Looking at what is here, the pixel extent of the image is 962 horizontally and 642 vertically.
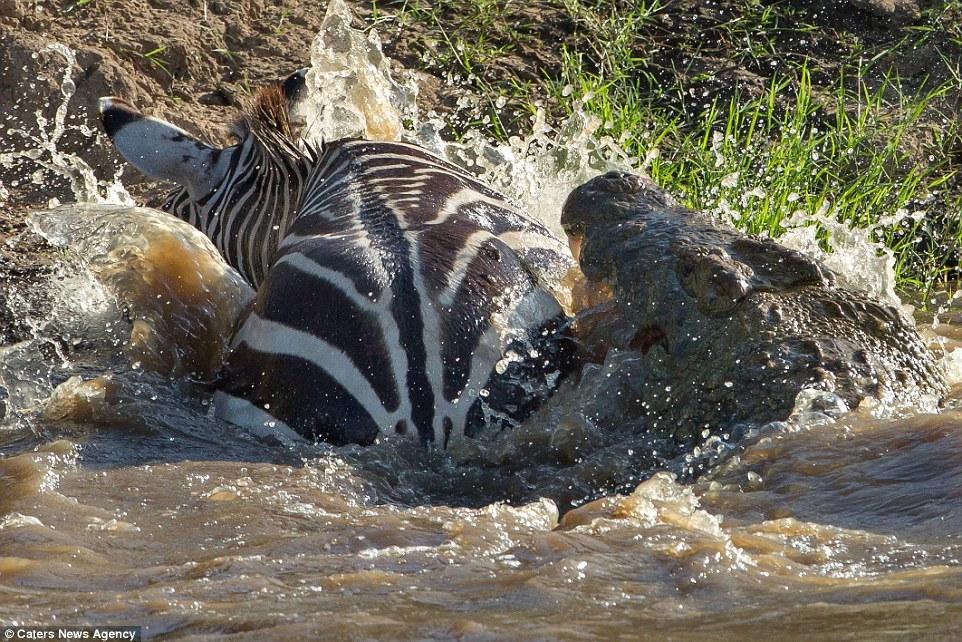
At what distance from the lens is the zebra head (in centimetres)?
486

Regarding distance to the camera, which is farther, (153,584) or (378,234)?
(378,234)

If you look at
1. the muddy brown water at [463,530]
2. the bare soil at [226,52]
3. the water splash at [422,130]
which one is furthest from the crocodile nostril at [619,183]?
the bare soil at [226,52]

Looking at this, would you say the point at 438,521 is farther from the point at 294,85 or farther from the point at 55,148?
the point at 55,148

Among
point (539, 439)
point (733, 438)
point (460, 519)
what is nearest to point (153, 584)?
point (460, 519)

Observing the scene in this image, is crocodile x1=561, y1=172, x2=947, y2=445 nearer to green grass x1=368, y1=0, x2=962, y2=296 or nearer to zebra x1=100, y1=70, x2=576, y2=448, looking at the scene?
zebra x1=100, y1=70, x2=576, y2=448

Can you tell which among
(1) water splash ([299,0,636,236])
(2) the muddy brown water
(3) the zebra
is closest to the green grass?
(1) water splash ([299,0,636,236])

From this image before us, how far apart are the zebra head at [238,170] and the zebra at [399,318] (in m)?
0.45

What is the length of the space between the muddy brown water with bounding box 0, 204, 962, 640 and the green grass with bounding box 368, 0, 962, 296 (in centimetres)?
273

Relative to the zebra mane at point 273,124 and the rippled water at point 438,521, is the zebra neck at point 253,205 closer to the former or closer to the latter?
the zebra mane at point 273,124

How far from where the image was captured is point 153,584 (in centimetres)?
245

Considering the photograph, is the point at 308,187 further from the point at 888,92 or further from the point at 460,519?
the point at 888,92

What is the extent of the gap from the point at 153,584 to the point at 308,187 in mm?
2356

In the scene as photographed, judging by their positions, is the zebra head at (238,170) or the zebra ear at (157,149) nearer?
the zebra head at (238,170)

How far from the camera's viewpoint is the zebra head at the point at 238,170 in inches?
191
